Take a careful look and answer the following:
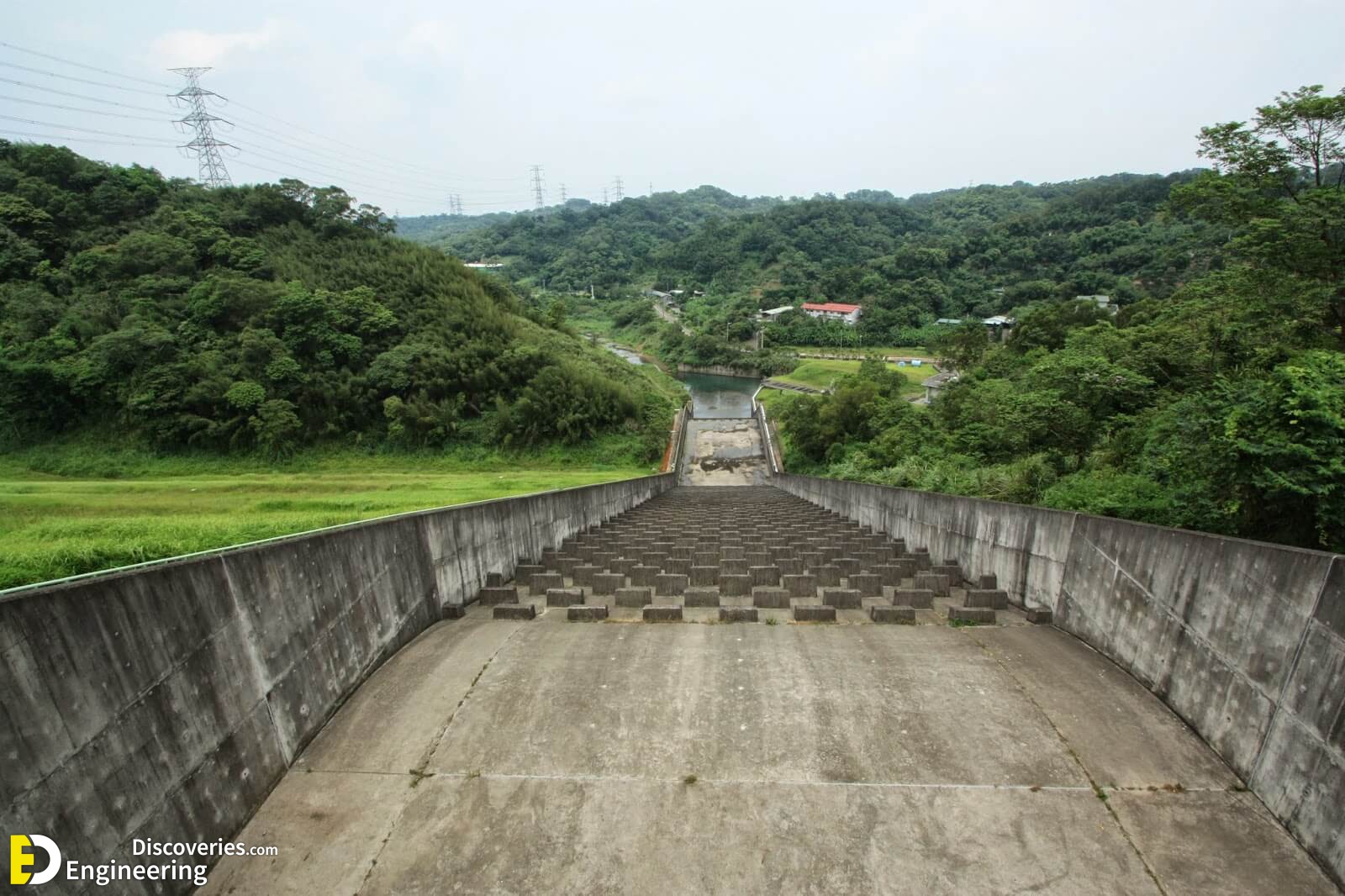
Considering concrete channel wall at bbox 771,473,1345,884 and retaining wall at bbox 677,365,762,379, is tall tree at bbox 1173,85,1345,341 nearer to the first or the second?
concrete channel wall at bbox 771,473,1345,884

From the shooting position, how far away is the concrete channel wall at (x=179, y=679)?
102 inches

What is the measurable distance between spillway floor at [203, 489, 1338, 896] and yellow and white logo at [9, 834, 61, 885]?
1.00 metres

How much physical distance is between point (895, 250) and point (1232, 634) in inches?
4506

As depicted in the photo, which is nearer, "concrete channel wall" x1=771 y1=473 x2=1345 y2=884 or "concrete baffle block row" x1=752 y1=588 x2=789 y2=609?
"concrete channel wall" x1=771 y1=473 x2=1345 y2=884

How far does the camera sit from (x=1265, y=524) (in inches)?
190

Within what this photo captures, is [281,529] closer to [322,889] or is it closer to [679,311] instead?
[322,889]

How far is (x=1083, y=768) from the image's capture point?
403 cm

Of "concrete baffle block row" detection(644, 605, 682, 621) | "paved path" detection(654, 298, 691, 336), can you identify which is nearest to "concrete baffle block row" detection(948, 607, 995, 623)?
"concrete baffle block row" detection(644, 605, 682, 621)

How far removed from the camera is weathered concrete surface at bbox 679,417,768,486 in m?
30.6

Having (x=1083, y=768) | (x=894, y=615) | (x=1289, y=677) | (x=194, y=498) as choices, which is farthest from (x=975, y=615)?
(x=194, y=498)

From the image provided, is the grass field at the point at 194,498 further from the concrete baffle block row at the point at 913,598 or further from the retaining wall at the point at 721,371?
the retaining wall at the point at 721,371

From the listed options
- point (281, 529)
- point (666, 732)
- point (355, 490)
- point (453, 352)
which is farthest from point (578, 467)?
point (666, 732)

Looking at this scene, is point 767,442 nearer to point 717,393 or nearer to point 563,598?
point 717,393

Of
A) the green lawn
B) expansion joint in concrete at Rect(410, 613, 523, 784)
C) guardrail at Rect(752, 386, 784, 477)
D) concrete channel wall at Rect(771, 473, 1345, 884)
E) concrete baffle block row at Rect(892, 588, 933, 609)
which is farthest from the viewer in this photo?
the green lawn
